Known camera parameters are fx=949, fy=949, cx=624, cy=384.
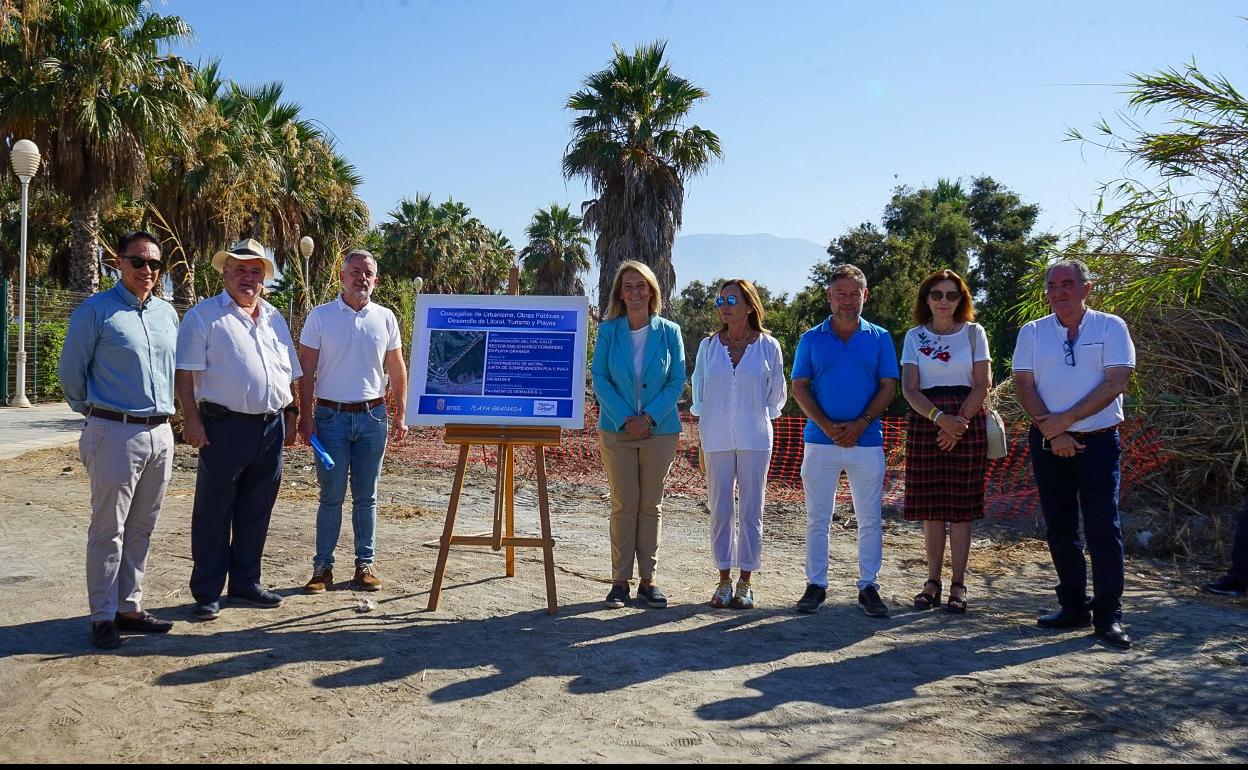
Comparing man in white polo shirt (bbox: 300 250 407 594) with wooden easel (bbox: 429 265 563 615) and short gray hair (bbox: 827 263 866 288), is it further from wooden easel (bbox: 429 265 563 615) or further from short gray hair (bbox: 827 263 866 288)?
short gray hair (bbox: 827 263 866 288)

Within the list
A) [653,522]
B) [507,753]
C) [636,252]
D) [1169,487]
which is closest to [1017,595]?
[653,522]

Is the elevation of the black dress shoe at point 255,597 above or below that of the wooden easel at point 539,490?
below

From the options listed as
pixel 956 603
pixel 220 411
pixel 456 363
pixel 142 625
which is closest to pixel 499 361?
pixel 456 363

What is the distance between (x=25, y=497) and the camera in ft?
27.7

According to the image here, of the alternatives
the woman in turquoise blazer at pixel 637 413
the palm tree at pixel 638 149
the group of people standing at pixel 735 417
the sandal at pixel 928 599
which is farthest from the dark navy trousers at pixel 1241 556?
the palm tree at pixel 638 149

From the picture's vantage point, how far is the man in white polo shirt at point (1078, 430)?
16.3 ft

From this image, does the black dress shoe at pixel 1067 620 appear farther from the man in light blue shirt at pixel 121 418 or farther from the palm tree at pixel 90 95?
the palm tree at pixel 90 95

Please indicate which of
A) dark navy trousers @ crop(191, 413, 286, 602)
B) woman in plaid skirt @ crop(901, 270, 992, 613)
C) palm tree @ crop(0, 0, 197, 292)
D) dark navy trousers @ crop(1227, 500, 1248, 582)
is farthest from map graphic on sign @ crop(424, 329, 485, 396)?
palm tree @ crop(0, 0, 197, 292)

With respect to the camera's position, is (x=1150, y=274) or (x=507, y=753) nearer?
(x=507, y=753)

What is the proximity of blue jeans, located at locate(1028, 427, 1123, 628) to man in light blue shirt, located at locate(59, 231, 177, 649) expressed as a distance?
4.61m

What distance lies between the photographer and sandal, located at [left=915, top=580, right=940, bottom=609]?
18.1 ft

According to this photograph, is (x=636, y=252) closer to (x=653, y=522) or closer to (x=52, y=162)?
(x=52, y=162)

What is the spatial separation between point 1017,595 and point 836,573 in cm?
117

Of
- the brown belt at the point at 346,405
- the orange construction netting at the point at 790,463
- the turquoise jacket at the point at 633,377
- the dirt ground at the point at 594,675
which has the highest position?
the turquoise jacket at the point at 633,377
